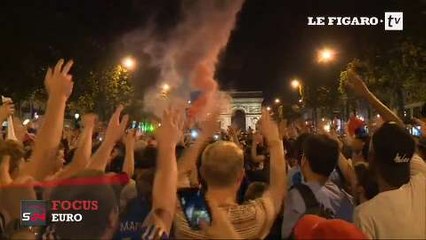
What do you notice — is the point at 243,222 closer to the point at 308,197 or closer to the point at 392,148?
the point at 308,197

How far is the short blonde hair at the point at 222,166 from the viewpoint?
4.06 meters

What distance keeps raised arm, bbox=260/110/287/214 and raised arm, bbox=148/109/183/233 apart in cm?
88

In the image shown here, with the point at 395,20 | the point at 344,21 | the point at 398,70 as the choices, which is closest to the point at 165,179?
the point at 395,20

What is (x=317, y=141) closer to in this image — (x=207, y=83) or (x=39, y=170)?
(x=39, y=170)

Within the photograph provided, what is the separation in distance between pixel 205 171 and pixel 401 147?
1300 mm

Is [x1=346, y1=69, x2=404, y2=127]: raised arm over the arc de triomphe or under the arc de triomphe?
under

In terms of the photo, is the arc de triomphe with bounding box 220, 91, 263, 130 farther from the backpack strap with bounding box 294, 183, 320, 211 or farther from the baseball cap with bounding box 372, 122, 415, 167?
the baseball cap with bounding box 372, 122, 415, 167

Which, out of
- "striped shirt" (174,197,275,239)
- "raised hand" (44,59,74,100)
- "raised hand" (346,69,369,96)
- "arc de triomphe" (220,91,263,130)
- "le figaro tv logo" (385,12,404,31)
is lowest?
"striped shirt" (174,197,275,239)

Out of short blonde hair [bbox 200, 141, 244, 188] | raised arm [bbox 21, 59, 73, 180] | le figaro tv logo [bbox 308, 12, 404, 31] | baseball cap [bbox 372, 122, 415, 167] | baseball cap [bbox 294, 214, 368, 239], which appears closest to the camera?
baseball cap [bbox 294, 214, 368, 239]

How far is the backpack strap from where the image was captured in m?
4.54

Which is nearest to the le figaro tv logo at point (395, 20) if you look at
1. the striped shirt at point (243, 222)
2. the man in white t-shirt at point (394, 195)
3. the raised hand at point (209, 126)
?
the raised hand at point (209, 126)

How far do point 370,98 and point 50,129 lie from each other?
2.99 metres

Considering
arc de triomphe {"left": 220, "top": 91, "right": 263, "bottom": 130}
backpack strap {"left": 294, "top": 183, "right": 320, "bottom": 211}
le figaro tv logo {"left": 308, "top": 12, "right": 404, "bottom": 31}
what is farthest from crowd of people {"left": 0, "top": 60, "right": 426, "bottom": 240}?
arc de triomphe {"left": 220, "top": 91, "right": 263, "bottom": 130}

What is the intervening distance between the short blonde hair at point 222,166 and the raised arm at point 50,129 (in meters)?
1.12
